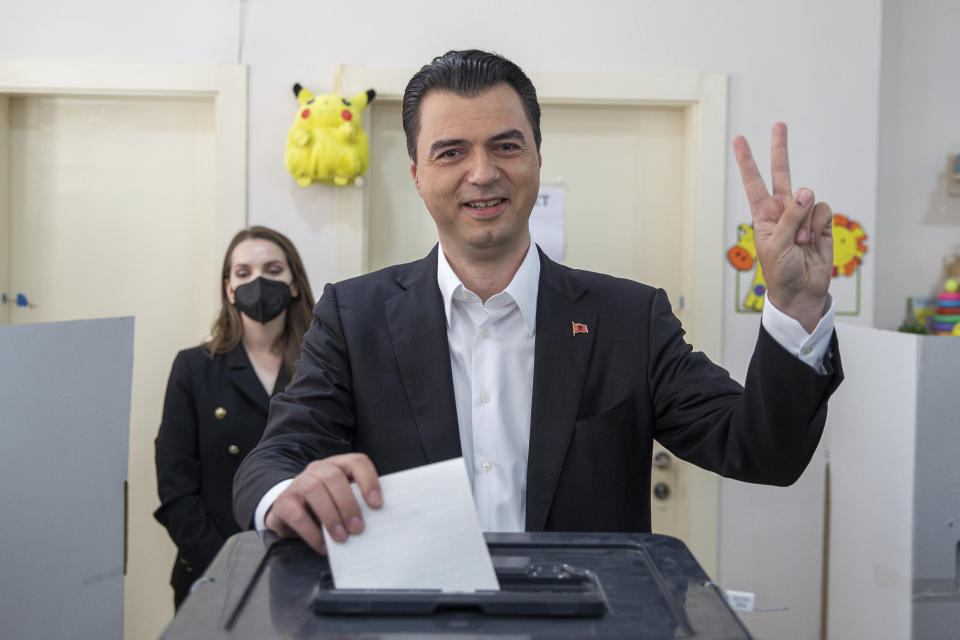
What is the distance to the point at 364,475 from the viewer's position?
824 millimetres

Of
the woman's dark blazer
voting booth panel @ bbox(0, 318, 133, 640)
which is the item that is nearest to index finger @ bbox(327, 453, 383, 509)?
voting booth panel @ bbox(0, 318, 133, 640)

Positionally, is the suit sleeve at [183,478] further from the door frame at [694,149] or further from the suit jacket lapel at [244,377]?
the door frame at [694,149]

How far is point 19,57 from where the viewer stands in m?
2.86

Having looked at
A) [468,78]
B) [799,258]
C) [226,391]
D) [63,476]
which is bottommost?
[63,476]

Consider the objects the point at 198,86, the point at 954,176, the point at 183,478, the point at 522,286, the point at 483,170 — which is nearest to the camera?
the point at 483,170

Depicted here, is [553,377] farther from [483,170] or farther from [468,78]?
[468,78]

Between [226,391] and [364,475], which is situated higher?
[364,475]

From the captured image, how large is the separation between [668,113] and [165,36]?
1.73 metres

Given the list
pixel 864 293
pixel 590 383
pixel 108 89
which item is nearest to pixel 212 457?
pixel 108 89

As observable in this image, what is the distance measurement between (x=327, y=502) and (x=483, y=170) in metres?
0.65

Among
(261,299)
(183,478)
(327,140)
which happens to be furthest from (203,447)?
(327,140)

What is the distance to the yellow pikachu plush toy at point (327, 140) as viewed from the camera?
106 inches

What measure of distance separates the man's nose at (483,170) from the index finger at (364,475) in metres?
0.56

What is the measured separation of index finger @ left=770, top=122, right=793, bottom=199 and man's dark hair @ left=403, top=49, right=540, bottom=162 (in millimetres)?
430
